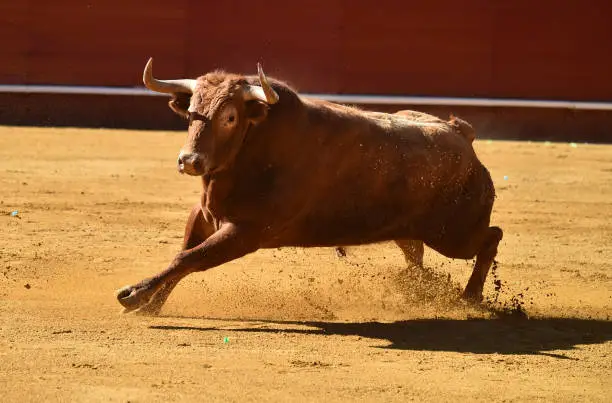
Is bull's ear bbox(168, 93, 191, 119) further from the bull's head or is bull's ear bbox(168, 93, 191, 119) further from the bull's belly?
the bull's belly

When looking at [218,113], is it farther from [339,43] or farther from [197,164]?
[339,43]

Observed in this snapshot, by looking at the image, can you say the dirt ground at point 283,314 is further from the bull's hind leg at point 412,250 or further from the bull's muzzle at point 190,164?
the bull's muzzle at point 190,164

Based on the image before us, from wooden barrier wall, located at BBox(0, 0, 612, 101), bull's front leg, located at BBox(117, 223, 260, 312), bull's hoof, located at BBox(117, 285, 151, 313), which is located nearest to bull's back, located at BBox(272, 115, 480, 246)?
bull's front leg, located at BBox(117, 223, 260, 312)

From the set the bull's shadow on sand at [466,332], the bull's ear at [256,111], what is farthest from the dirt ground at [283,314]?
the bull's ear at [256,111]

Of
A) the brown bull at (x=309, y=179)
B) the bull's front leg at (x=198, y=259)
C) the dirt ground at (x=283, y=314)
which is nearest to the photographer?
the dirt ground at (x=283, y=314)

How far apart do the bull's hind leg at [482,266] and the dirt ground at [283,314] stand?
0.09m

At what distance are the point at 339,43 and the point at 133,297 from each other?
9.26 m

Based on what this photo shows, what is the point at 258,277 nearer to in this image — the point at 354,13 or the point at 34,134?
the point at 34,134

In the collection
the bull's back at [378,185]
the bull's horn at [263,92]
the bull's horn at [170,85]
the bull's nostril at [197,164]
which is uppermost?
the bull's horn at [263,92]

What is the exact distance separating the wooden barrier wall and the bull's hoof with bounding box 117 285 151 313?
29.0 feet

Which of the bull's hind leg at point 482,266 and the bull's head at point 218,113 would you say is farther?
the bull's hind leg at point 482,266

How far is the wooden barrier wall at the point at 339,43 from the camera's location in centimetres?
1371

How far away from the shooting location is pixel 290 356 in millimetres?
4500

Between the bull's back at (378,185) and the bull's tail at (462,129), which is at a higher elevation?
the bull's tail at (462,129)
